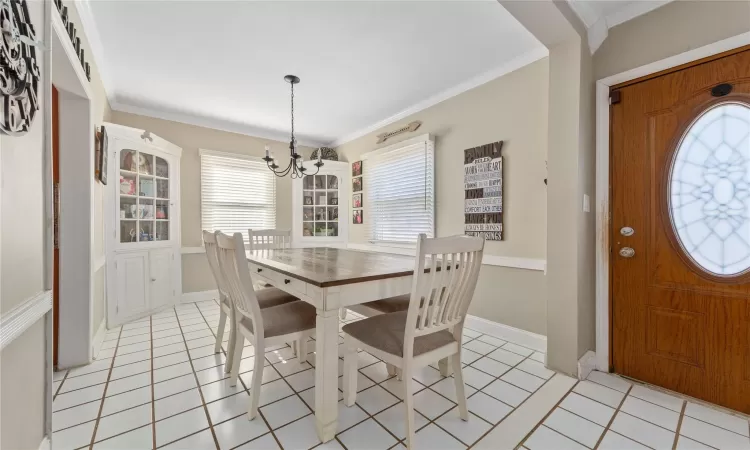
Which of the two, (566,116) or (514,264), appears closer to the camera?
(566,116)

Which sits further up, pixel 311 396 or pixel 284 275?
pixel 284 275

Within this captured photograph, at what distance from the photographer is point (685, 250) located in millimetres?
1903

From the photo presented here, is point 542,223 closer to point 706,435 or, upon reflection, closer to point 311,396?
point 706,435

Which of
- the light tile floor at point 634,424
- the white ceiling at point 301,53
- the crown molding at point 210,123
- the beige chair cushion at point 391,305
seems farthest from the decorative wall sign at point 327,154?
the light tile floor at point 634,424

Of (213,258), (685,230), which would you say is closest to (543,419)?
(685,230)

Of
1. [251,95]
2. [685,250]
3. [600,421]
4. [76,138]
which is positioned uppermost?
[251,95]

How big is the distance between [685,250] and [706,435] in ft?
3.35

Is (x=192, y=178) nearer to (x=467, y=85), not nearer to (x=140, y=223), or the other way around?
(x=140, y=223)

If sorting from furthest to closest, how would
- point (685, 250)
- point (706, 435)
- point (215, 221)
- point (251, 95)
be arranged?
point (215, 221), point (251, 95), point (685, 250), point (706, 435)

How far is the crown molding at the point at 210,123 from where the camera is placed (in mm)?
3678

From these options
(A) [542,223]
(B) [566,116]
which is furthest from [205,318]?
(B) [566,116]

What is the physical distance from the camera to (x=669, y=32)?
6.26ft

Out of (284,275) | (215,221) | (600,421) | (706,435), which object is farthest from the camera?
(215,221)

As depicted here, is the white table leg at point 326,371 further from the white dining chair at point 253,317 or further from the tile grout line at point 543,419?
the tile grout line at point 543,419
